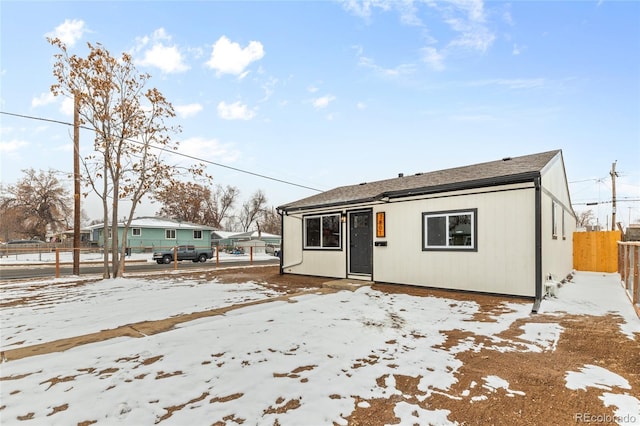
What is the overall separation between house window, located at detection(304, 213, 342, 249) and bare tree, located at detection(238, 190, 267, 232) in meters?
46.7

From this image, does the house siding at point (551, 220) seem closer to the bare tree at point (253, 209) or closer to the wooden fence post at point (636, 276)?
the wooden fence post at point (636, 276)

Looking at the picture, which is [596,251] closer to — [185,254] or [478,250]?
[478,250]

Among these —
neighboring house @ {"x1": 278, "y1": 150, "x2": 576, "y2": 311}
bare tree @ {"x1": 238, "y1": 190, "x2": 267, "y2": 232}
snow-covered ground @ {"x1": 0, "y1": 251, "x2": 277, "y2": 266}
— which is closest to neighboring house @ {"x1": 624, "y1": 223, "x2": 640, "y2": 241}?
neighboring house @ {"x1": 278, "y1": 150, "x2": 576, "y2": 311}

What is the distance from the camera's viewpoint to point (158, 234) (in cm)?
3045

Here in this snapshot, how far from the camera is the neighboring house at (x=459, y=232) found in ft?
21.1

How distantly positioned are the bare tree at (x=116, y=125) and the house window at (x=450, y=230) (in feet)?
27.5

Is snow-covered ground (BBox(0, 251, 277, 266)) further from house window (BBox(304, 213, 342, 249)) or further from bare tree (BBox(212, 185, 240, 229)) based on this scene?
bare tree (BBox(212, 185, 240, 229))

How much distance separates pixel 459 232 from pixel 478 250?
0.59 m

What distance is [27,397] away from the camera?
2.47 m

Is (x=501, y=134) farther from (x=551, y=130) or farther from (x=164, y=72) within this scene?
(x=164, y=72)

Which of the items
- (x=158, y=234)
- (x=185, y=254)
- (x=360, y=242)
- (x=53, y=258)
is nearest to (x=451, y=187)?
(x=360, y=242)

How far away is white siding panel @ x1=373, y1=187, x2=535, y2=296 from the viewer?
6.41 m

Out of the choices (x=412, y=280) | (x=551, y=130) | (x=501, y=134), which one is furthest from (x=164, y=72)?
(x=551, y=130)

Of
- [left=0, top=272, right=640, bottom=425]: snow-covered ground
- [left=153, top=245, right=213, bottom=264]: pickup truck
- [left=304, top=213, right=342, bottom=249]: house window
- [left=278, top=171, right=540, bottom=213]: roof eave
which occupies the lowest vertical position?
[left=153, top=245, right=213, bottom=264]: pickup truck
